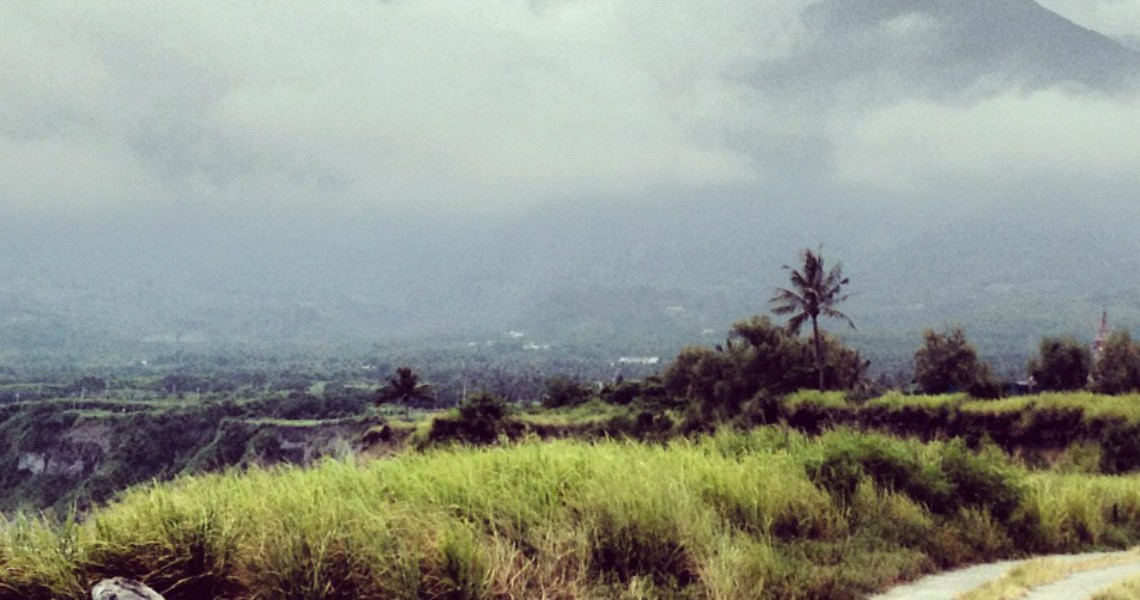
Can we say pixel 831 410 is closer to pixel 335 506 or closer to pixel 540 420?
pixel 540 420

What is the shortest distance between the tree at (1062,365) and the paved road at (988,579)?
5612 cm

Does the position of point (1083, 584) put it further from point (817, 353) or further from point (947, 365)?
point (947, 365)

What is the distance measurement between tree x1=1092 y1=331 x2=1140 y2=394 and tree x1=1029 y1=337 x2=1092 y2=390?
115 cm

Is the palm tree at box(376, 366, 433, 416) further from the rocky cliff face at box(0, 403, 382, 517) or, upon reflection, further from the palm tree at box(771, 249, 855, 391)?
the palm tree at box(771, 249, 855, 391)

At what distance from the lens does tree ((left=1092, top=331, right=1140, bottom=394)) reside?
5169cm

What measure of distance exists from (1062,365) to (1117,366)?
8.82 metres

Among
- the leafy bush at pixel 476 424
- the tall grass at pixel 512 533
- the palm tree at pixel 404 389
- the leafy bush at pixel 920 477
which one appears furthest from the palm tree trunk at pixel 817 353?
the tall grass at pixel 512 533

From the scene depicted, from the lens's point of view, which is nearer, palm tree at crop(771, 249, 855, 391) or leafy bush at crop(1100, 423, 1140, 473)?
leafy bush at crop(1100, 423, 1140, 473)

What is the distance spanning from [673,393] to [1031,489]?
6510 cm

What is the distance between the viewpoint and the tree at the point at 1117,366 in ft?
170

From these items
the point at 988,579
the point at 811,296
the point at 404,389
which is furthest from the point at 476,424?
the point at 988,579

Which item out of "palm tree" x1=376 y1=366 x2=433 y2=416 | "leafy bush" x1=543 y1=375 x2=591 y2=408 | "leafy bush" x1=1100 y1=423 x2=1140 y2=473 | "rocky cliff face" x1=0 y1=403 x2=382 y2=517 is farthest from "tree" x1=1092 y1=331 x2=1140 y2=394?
"rocky cliff face" x1=0 y1=403 x2=382 y2=517

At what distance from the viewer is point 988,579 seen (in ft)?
41.9

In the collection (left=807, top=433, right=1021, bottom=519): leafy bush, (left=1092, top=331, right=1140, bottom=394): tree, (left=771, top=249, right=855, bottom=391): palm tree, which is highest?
(left=771, top=249, right=855, bottom=391): palm tree
